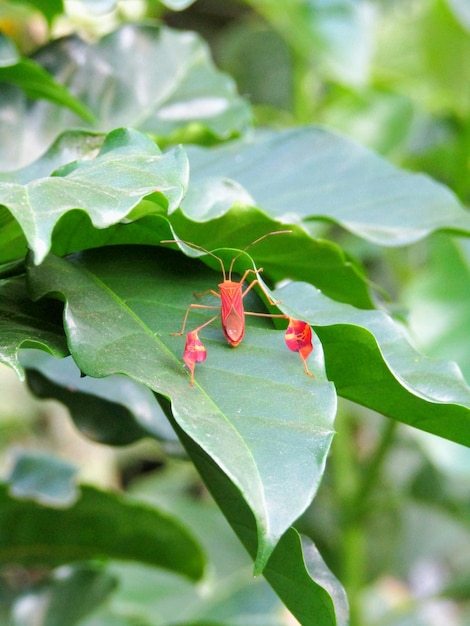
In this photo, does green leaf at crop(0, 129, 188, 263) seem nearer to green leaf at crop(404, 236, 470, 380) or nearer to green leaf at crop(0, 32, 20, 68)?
green leaf at crop(0, 32, 20, 68)

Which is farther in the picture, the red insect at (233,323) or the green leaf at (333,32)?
the green leaf at (333,32)

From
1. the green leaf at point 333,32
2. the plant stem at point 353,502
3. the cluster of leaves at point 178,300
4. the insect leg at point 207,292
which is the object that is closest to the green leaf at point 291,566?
the cluster of leaves at point 178,300

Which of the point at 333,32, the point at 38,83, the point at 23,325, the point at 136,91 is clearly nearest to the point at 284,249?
the point at 23,325

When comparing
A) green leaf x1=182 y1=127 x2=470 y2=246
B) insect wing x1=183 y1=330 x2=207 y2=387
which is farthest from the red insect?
green leaf x1=182 y1=127 x2=470 y2=246

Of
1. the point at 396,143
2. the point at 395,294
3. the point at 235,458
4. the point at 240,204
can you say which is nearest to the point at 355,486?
the point at 396,143

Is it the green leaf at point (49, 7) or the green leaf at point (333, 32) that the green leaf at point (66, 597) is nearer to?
the green leaf at point (49, 7)

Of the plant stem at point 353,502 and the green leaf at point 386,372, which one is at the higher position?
the green leaf at point 386,372
